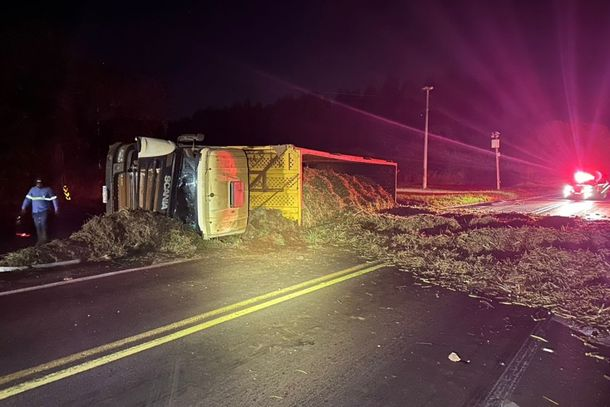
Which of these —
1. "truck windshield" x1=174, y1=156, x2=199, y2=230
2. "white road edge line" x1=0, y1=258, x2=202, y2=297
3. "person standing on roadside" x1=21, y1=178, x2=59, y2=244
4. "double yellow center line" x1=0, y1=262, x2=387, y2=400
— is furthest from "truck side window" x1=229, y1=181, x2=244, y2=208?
"person standing on roadside" x1=21, y1=178, x2=59, y2=244

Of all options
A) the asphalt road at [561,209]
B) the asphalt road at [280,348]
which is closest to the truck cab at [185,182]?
the asphalt road at [280,348]

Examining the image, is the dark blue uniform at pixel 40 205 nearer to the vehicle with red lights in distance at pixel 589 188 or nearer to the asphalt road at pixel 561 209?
the asphalt road at pixel 561 209

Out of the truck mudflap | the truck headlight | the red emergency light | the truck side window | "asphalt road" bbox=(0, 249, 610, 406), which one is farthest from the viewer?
the red emergency light

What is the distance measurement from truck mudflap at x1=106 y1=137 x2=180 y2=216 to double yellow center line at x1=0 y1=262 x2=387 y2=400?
4.45 m

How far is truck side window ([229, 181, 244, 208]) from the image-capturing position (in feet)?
33.4

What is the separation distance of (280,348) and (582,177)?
3042 cm

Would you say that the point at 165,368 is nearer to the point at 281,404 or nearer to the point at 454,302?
the point at 281,404

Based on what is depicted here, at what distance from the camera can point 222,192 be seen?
998cm

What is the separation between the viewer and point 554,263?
821 cm

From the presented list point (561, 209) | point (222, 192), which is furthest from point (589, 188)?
point (222, 192)

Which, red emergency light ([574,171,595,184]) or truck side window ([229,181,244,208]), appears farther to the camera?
red emergency light ([574,171,595,184])

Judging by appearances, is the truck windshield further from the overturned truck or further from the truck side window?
the truck side window

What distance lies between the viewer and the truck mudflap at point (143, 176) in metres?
9.95

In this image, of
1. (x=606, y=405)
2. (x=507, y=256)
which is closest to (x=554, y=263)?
(x=507, y=256)
